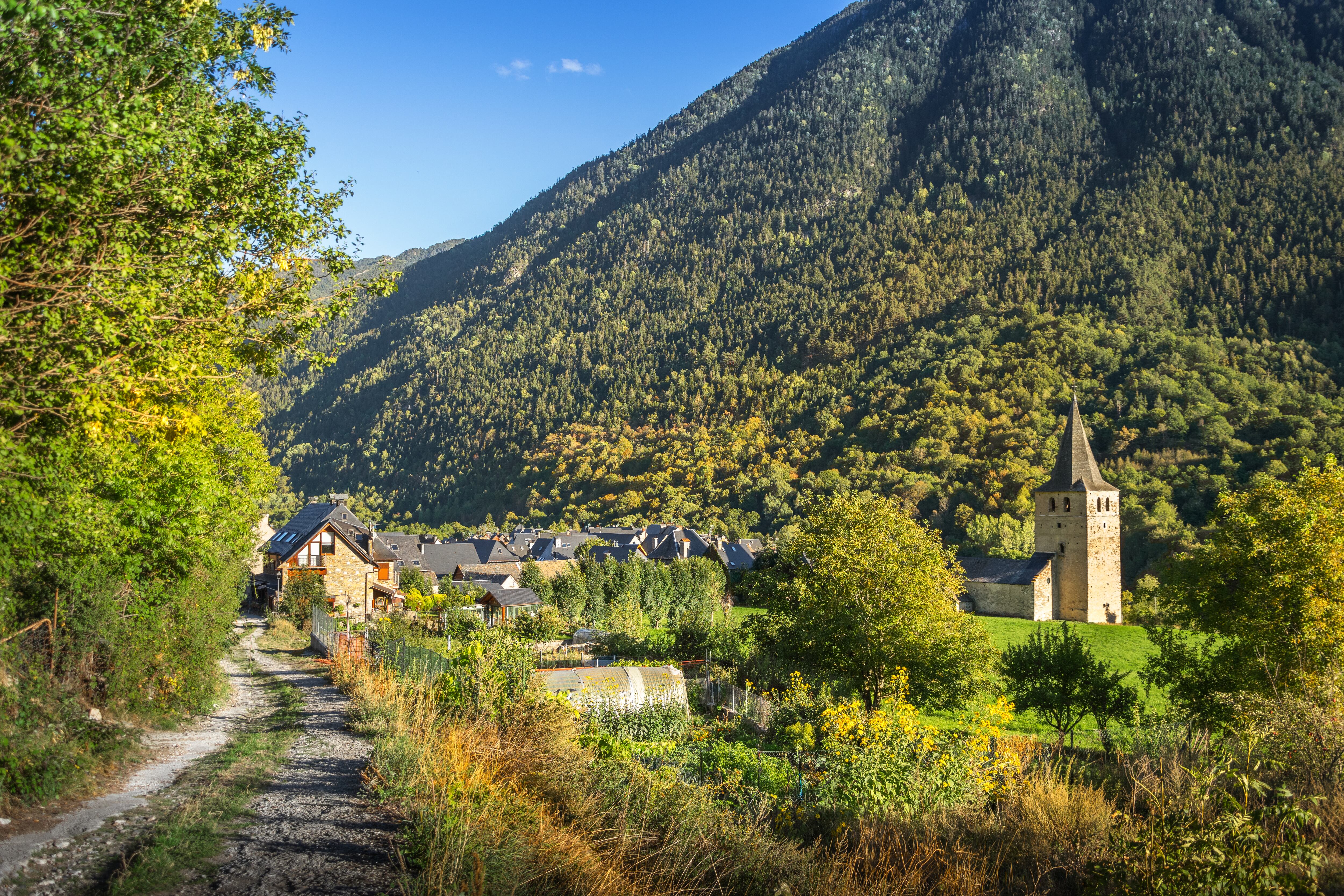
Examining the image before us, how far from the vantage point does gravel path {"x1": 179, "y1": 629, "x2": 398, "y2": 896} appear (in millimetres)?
4715

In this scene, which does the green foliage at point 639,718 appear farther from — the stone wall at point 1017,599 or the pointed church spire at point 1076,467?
the pointed church spire at point 1076,467

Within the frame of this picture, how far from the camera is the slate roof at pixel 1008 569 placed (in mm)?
57812

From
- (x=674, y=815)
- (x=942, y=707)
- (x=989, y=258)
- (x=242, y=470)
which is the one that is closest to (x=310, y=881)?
(x=674, y=815)

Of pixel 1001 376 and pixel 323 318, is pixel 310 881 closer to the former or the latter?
pixel 323 318

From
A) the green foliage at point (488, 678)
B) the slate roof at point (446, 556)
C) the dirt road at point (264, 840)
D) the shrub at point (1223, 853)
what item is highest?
the shrub at point (1223, 853)

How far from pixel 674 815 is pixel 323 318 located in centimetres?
719

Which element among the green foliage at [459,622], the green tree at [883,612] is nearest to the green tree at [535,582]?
the green foliage at [459,622]

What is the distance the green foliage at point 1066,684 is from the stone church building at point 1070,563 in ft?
124

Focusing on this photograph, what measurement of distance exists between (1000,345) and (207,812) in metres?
133

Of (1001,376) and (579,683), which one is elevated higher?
(1001,376)

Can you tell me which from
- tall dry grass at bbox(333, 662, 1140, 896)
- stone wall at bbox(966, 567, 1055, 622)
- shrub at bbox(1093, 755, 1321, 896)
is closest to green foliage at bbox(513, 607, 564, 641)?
tall dry grass at bbox(333, 662, 1140, 896)

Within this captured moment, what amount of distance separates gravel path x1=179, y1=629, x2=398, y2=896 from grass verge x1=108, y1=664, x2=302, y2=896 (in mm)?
156

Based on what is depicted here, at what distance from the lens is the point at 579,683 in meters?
13.9

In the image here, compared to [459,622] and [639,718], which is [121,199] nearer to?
[639,718]
